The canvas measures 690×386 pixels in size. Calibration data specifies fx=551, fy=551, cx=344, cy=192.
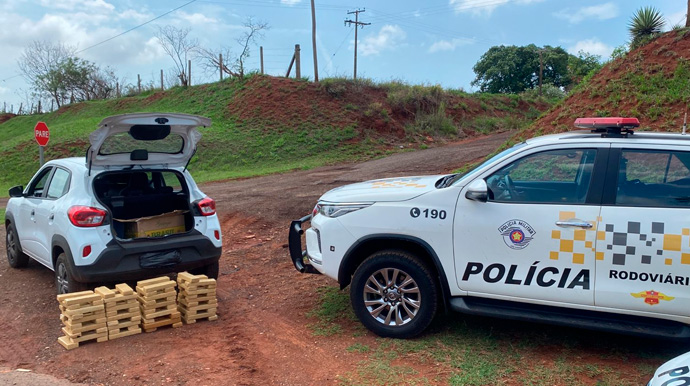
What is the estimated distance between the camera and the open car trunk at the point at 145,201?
611 cm

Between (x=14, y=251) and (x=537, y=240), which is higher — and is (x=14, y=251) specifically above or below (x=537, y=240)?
below

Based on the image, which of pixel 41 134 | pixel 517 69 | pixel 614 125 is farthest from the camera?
pixel 517 69

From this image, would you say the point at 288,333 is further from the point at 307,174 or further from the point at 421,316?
the point at 307,174

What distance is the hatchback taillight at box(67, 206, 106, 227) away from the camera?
5492 millimetres

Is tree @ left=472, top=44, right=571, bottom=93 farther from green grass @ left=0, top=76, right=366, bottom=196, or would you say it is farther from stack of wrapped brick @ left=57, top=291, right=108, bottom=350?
stack of wrapped brick @ left=57, top=291, right=108, bottom=350

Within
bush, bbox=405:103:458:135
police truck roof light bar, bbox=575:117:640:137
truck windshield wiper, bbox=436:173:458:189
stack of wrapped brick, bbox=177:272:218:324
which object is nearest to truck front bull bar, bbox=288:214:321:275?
stack of wrapped brick, bbox=177:272:218:324


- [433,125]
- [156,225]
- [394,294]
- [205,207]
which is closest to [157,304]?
[156,225]

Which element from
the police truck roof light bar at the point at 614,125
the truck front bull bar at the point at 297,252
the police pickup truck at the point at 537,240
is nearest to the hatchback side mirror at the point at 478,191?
the police pickup truck at the point at 537,240

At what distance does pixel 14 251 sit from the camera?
7.57 metres

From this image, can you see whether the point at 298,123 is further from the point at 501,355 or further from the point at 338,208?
the point at 501,355

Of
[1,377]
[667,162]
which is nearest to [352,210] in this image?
[667,162]

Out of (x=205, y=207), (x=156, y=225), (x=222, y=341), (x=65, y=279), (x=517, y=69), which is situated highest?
(x=517, y=69)

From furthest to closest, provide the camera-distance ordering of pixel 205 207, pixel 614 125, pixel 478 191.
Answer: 1. pixel 205 207
2. pixel 614 125
3. pixel 478 191

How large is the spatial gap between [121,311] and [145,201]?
168cm
